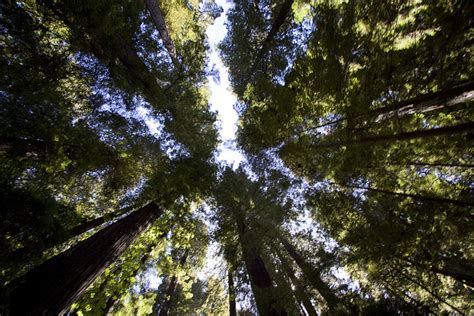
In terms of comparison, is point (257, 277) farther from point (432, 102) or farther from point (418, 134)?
point (432, 102)

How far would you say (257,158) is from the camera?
9031mm

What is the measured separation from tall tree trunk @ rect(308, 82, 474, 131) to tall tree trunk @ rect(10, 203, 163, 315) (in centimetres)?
567

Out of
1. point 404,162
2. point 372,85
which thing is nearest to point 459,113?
point 404,162

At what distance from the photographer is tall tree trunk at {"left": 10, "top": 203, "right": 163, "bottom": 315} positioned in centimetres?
296

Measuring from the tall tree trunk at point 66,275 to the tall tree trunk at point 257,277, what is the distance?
3.59m

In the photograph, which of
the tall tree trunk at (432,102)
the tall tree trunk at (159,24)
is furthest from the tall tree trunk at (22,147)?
the tall tree trunk at (432,102)

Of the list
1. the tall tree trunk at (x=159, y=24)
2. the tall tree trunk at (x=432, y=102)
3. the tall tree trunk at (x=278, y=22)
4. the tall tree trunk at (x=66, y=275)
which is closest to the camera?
the tall tree trunk at (x=66, y=275)

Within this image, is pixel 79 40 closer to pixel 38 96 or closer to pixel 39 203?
pixel 38 96

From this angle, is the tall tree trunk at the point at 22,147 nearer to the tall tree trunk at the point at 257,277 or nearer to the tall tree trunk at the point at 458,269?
the tall tree trunk at the point at 257,277

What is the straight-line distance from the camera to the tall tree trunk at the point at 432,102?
361cm

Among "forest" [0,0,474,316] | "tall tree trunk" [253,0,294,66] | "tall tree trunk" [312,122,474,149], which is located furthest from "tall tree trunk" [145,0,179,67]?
"tall tree trunk" [312,122,474,149]

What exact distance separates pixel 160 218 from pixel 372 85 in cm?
656

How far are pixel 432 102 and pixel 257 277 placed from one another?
252 inches

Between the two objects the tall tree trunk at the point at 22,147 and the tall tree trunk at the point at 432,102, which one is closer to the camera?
the tall tree trunk at the point at 432,102
